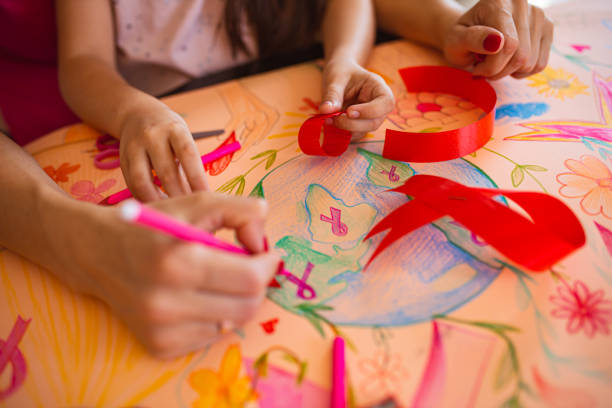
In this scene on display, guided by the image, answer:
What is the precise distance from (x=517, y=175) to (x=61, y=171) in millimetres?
695

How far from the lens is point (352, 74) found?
0.64 m

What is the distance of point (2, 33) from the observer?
81cm

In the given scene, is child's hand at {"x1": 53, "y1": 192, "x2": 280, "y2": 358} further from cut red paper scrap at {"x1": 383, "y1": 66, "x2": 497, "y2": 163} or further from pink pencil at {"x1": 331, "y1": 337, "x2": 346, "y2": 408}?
cut red paper scrap at {"x1": 383, "y1": 66, "x2": 497, "y2": 163}

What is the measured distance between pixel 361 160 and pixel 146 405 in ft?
1.36

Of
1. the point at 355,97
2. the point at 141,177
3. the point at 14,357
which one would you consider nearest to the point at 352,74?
the point at 355,97

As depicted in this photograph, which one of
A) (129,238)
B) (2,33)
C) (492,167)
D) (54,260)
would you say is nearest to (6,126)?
(2,33)

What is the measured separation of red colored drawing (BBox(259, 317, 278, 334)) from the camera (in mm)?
399

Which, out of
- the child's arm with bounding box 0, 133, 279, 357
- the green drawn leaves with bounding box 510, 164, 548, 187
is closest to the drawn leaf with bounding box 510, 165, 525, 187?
the green drawn leaves with bounding box 510, 164, 548, 187

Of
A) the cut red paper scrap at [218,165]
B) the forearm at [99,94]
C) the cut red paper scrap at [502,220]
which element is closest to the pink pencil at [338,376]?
the cut red paper scrap at [502,220]

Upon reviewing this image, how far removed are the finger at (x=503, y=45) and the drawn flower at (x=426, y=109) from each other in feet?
0.22

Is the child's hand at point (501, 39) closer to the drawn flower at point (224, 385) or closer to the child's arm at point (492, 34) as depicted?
the child's arm at point (492, 34)

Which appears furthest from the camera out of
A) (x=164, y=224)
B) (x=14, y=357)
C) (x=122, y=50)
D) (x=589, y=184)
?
(x=122, y=50)

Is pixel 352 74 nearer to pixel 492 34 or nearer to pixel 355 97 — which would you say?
pixel 355 97

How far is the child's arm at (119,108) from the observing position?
19.1 inches
